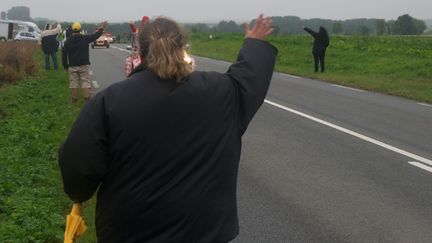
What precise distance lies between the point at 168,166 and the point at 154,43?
54 cm

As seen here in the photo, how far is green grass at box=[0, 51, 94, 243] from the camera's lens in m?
5.46

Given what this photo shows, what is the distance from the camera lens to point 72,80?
13.4m

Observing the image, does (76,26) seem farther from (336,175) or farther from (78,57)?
(336,175)

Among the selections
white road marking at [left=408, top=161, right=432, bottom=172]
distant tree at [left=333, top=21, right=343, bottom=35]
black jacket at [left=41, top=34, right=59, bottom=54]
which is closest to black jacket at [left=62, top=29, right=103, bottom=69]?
white road marking at [left=408, top=161, right=432, bottom=172]

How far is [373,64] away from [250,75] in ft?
77.4

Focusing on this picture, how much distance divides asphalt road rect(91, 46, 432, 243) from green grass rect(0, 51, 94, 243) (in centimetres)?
184

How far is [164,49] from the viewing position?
2.62 metres

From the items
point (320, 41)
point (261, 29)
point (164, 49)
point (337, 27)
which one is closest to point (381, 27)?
point (337, 27)

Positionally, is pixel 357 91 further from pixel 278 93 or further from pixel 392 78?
pixel 392 78

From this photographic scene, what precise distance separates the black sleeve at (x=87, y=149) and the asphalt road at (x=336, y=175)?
2.85 m

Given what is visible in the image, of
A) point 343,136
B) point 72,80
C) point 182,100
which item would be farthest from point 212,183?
Answer: point 72,80

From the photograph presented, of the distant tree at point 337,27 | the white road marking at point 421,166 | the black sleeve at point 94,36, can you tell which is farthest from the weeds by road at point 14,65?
the distant tree at point 337,27

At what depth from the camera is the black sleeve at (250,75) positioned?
2801 millimetres

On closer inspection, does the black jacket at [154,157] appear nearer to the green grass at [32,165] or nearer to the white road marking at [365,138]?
the green grass at [32,165]
